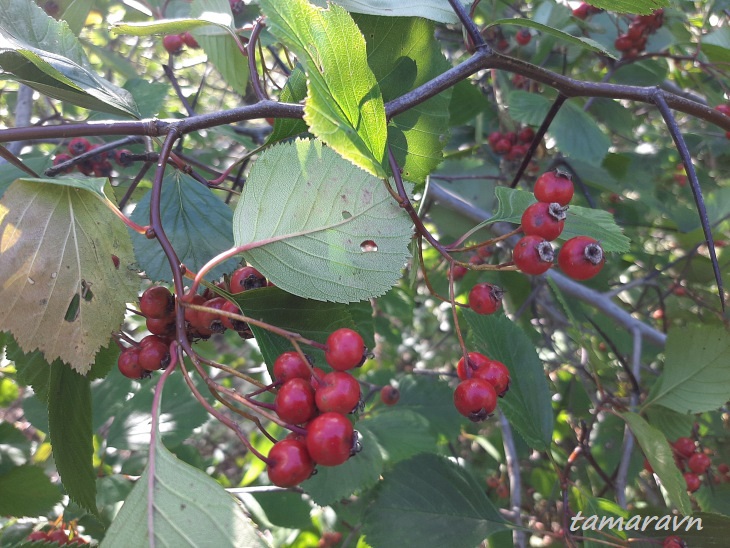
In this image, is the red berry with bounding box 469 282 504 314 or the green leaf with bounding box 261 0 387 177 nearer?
the green leaf with bounding box 261 0 387 177

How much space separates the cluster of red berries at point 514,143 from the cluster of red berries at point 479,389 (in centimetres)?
199

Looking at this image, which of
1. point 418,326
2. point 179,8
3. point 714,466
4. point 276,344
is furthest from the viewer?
point 418,326

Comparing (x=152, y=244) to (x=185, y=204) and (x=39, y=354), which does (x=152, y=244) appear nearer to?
(x=185, y=204)

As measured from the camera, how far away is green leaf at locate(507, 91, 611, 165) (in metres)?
2.43

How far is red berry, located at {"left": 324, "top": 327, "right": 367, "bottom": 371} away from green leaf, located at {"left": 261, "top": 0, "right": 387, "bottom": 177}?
0.28 meters

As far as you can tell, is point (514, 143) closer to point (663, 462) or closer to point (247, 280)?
point (663, 462)

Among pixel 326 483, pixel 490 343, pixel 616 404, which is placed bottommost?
pixel 326 483

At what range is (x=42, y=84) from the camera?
3.36 feet

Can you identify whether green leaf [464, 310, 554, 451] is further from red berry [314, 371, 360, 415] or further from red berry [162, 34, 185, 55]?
red berry [162, 34, 185, 55]

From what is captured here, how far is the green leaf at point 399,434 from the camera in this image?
2.21m

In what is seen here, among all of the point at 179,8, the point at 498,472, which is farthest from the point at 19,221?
the point at 498,472

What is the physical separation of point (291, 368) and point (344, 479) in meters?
1.17

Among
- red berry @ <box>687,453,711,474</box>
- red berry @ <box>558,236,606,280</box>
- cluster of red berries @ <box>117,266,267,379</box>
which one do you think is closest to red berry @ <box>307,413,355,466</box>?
cluster of red berries @ <box>117,266,267,379</box>

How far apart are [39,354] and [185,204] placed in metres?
0.46
